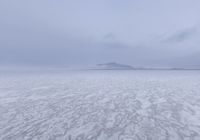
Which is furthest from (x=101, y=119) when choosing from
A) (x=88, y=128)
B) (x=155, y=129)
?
(x=155, y=129)

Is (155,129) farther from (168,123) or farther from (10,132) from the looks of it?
(10,132)

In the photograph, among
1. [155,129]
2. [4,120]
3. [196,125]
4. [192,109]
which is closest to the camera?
[155,129]

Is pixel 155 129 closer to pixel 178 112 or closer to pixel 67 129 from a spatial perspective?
pixel 178 112

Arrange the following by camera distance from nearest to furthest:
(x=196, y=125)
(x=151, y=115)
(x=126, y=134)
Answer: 1. (x=126, y=134)
2. (x=196, y=125)
3. (x=151, y=115)

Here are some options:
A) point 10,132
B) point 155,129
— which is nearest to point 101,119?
point 155,129

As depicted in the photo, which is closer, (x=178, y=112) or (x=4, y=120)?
(x=4, y=120)

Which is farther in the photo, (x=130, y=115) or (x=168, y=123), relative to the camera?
(x=130, y=115)

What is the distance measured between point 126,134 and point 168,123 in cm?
210

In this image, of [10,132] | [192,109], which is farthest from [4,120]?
[192,109]

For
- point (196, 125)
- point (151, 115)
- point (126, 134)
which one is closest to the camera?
point (126, 134)

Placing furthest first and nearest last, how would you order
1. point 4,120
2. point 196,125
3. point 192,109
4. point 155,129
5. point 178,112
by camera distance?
point 192,109 < point 178,112 < point 4,120 < point 196,125 < point 155,129

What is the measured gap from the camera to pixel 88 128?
4887 millimetres

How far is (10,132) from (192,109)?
877 centimetres

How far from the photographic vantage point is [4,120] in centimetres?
546
